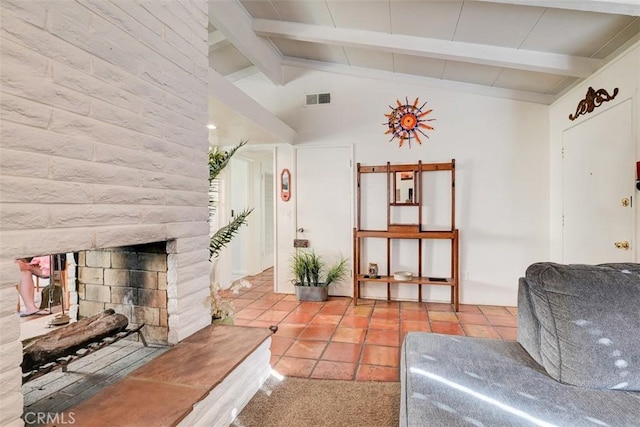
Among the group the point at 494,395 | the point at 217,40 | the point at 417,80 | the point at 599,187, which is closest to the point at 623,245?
the point at 599,187

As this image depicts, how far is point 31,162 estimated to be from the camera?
1.02 m

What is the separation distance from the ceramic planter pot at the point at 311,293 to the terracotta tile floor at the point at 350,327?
0.10 meters

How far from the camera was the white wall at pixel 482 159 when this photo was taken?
3662 mm

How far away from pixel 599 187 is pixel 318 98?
303cm

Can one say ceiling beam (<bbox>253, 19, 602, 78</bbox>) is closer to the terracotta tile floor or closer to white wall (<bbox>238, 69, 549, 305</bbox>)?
white wall (<bbox>238, 69, 549, 305</bbox>)

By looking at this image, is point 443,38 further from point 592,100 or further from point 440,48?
point 592,100

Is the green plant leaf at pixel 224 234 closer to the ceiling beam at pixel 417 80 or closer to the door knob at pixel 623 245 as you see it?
the ceiling beam at pixel 417 80

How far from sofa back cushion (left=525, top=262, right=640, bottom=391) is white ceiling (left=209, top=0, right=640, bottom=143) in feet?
5.65

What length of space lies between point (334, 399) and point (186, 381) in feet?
2.91

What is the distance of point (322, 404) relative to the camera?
1829 millimetres

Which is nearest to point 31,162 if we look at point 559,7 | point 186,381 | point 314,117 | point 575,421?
point 186,381

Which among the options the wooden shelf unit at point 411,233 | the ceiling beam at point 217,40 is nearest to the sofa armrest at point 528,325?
the wooden shelf unit at point 411,233

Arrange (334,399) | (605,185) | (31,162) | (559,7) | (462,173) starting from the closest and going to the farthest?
(31,162)
(334,399)
(559,7)
(605,185)
(462,173)

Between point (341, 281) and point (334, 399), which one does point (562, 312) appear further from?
point (341, 281)
